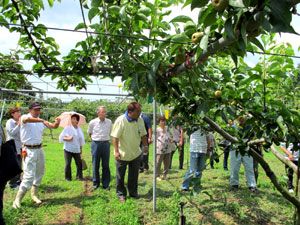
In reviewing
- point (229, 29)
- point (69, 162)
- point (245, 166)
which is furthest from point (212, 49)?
point (69, 162)

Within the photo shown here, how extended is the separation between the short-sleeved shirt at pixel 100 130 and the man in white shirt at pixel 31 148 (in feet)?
3.10

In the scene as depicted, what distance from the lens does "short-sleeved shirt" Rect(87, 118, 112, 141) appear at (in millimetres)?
4442

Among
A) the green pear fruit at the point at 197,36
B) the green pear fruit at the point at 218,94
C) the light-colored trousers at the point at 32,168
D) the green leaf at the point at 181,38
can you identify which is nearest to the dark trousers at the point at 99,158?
the light-colored trousers at the point at 32,168

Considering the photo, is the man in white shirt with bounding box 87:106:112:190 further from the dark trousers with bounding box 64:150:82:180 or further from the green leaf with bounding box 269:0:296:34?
the green leaf with bounding box 269:0:296:34

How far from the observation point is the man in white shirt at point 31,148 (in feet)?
11.1

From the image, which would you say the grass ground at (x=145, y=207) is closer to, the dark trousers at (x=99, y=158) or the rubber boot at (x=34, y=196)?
the rubber boot at (x=34, y=196)

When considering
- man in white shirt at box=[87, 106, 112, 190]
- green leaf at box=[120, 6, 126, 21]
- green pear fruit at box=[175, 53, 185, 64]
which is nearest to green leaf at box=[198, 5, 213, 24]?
green pear fruit at box=[175, 53, 185, 64]

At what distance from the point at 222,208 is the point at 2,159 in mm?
3096

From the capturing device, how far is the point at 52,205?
3.72 meters

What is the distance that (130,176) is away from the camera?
3.98 m

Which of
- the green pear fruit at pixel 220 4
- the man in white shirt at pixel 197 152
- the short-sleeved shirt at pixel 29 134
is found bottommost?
the man in white shirt at pixel 197 152

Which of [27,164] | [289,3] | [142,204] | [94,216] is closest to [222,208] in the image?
[142,204]

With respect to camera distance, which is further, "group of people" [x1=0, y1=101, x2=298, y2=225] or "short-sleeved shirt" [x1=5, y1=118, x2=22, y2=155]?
"short-sleeved shirt" [x1=5, y1=118, x2=22, y2=155]

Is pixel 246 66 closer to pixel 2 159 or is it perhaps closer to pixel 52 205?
pixel 2 159
